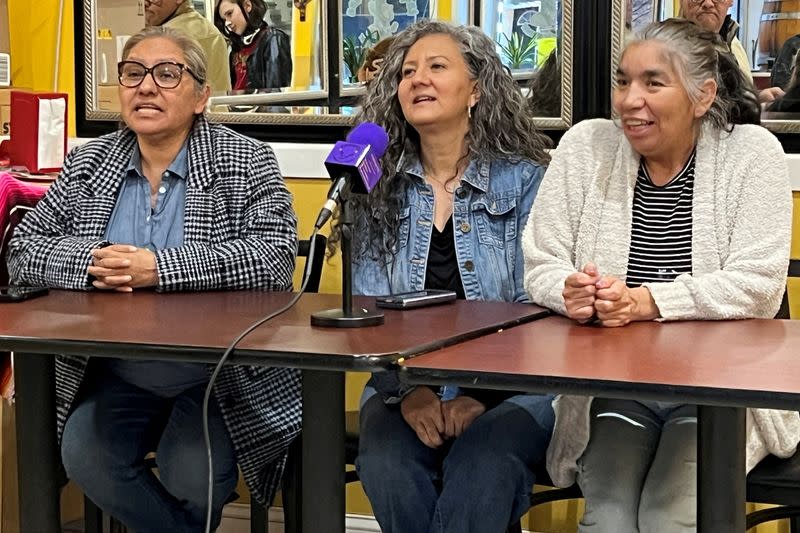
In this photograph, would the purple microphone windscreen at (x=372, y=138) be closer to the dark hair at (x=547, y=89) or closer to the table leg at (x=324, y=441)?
the table leg at (x=324, y=441)

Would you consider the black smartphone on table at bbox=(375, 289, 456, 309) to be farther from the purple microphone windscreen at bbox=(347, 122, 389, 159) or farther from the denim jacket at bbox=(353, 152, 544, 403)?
the purple microphone windscreen at bbox=(347, 122, 389, 159)

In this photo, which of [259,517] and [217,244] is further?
[259,517]

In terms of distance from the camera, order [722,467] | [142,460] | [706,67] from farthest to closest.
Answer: [142,460], [706,67], [722,467]

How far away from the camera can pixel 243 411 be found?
8.16 ft

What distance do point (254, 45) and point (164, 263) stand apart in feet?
3.37

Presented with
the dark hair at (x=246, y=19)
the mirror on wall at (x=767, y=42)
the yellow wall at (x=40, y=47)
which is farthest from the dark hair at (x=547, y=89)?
the yellow wall at (x=40, y=47)

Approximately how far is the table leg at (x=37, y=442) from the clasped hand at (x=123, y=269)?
304 mm

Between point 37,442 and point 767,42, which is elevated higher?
point 767,42

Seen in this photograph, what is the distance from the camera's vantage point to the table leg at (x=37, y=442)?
222 centimetres

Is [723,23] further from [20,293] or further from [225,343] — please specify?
[20,293]

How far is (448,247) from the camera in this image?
263cm

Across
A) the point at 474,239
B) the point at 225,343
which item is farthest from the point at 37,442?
the point at 474,239

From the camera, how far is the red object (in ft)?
10.6

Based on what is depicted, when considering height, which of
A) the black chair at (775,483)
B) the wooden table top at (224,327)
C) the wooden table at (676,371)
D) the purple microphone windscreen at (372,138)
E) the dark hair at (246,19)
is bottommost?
the black chair at (775,483)
